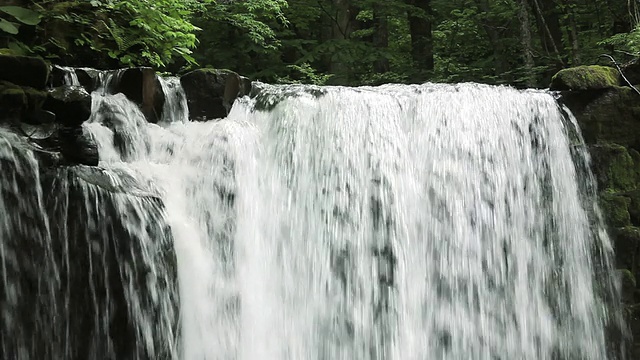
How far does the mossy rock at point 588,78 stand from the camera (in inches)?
231

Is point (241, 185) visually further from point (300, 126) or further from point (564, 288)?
point (564, 288)

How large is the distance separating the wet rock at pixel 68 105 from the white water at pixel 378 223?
0.52 m

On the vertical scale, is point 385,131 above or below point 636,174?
above

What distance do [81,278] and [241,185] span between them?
178 cm

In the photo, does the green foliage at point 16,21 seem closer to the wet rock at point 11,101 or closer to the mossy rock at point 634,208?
the wet rock at point 11,101

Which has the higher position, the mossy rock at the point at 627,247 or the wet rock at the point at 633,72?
the wet rock at the point at 633,72

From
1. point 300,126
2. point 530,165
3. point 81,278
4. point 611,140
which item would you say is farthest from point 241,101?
point 611,140

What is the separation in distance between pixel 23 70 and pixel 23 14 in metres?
1.18

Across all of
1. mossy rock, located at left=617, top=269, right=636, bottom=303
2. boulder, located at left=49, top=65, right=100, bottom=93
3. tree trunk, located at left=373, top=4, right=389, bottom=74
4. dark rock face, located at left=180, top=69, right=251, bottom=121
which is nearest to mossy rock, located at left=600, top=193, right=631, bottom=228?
mossy rock, located at left=617, top=269, right=636, bottom=303

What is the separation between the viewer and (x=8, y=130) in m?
3.45

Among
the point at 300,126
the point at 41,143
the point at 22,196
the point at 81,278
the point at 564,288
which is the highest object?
the point at 300,126

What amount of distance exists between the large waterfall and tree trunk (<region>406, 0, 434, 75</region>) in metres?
5.49

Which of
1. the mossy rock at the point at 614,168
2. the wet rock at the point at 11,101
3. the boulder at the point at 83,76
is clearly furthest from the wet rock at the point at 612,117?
the wet rock at the point at 11,101

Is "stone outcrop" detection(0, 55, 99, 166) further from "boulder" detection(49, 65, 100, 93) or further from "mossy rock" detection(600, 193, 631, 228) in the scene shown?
"mossy rock" detection(600, 193, 631, 228)
